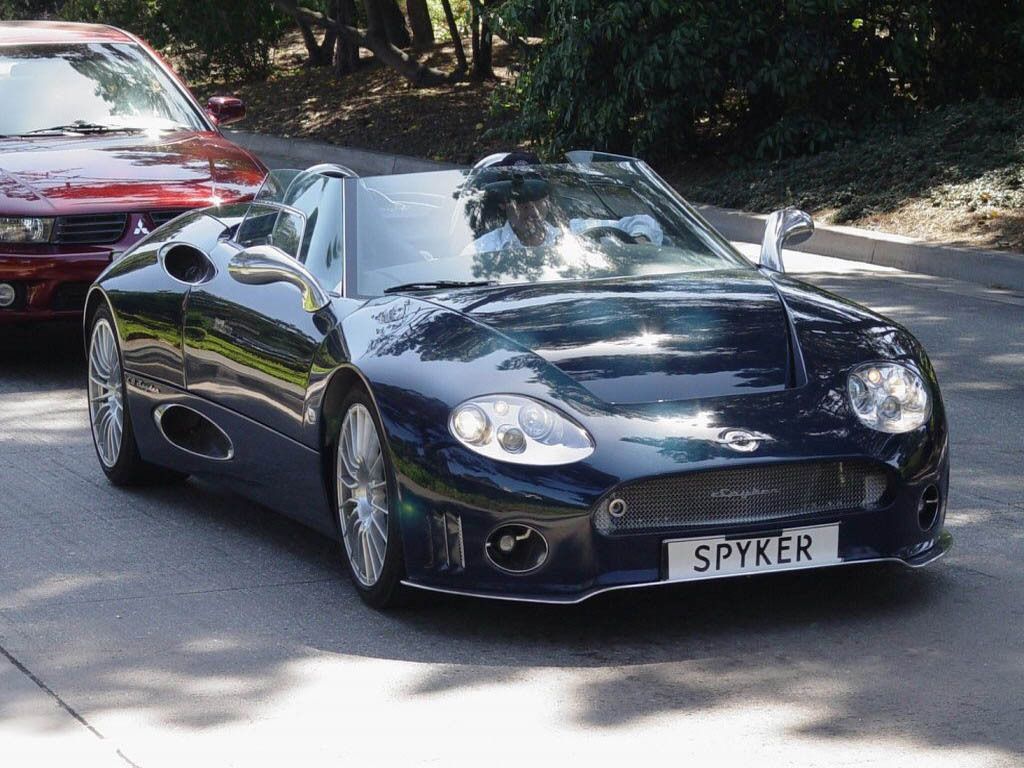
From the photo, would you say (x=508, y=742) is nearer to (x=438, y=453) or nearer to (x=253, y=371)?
(x=438, y=453)

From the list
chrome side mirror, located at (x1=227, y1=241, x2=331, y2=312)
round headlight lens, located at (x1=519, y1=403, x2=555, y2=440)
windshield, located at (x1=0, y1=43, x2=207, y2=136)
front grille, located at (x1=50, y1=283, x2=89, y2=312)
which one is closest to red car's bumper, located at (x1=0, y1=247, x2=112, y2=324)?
front grille, located at (x1=50, y1=283, x2=89, y2=312)

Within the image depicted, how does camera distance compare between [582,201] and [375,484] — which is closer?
[375,484]

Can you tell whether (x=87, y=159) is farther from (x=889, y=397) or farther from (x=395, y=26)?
(x=395, y=26)

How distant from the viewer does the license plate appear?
16.9 feet

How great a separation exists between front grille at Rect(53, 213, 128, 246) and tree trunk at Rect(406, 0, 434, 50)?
18.4 metres

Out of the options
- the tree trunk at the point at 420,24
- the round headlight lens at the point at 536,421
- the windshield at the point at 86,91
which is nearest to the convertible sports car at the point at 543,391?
the round headlight lens at the point at 536,421

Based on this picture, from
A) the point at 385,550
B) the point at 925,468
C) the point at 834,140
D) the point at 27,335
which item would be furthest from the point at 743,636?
the point at 834,140

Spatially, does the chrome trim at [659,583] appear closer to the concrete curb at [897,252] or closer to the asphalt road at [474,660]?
the asphalt road at [474,660]

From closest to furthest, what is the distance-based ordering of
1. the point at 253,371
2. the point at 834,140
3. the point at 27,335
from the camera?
the point at 253,371, the point at 27,335, the point at 834,140

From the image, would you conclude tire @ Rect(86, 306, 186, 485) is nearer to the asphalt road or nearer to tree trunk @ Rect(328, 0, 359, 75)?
the asphalt road

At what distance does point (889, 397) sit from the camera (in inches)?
214

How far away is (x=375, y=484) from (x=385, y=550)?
8.7 inches

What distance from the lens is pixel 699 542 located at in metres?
5.13

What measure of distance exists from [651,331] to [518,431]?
0.62 meters
